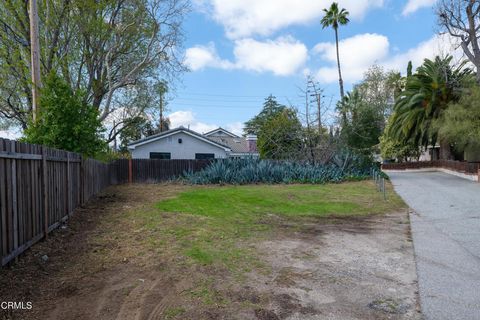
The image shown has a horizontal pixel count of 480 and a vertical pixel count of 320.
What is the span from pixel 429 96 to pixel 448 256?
2373 centimetres

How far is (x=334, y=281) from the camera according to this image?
4.55 meters

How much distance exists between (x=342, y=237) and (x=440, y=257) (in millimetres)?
1864

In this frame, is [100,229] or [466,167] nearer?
[100,229]

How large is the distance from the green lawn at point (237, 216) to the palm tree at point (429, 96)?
46.3 feet

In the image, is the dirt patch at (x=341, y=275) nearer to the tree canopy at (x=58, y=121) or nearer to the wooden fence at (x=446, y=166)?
the tree canopy at (x=58, y=121)

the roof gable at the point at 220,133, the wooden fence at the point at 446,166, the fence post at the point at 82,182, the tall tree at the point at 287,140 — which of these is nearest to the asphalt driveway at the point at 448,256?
the fence post at the point at 82,182

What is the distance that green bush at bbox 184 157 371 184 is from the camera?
64.7 ft

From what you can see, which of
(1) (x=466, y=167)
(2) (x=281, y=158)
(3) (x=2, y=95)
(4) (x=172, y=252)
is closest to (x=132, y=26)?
(3) (x=2, y=95)

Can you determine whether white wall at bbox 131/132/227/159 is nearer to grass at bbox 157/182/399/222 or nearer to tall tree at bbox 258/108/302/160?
tall tree at bbox 258/108/302/160

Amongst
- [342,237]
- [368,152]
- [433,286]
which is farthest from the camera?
[368,152]

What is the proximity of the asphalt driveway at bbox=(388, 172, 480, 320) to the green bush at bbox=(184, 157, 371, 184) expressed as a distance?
8062 mm

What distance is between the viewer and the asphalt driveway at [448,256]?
3.79m

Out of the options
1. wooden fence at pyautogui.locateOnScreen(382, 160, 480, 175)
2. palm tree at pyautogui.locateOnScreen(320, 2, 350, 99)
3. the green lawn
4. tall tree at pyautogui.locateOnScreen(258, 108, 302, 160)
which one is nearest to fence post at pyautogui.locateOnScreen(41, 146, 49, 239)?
the green lawn

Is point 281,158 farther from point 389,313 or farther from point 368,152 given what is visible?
point 389,313
